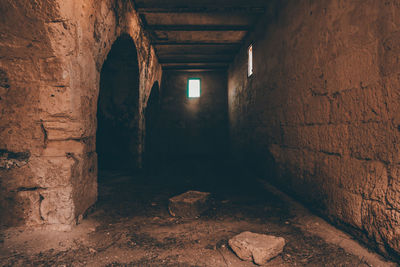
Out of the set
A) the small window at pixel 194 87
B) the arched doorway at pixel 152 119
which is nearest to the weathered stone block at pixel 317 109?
the arched doorway at pixel 152 119

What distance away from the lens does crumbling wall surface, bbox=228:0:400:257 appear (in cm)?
149

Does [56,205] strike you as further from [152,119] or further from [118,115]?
[152,119]

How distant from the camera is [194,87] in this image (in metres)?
8.23

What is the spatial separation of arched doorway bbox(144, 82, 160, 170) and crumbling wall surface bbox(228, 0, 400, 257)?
4.46 m

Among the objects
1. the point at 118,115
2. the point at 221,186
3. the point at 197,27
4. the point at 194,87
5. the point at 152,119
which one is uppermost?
the point at 197,27

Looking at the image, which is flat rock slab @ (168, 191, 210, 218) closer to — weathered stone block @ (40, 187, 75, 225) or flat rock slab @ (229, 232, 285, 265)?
flat rock slab @ (229, 232, 285, 265)

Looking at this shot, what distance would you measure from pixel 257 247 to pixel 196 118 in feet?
22.5

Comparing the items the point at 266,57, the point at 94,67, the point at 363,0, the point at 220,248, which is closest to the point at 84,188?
the point at 94,67

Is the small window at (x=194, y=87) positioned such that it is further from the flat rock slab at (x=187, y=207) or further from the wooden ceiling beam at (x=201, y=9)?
the flat rock slab at (x=187, y=207)

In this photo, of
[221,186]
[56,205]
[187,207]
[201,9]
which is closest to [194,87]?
[201,9]

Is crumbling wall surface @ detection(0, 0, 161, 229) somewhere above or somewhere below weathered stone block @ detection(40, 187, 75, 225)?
above

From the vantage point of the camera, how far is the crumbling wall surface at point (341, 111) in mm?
1492

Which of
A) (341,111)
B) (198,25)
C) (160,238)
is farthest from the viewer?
(198,25)

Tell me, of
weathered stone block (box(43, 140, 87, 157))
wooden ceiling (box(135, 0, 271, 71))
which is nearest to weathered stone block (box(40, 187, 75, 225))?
weathered stone block (box(43, 140, 87, 157))
